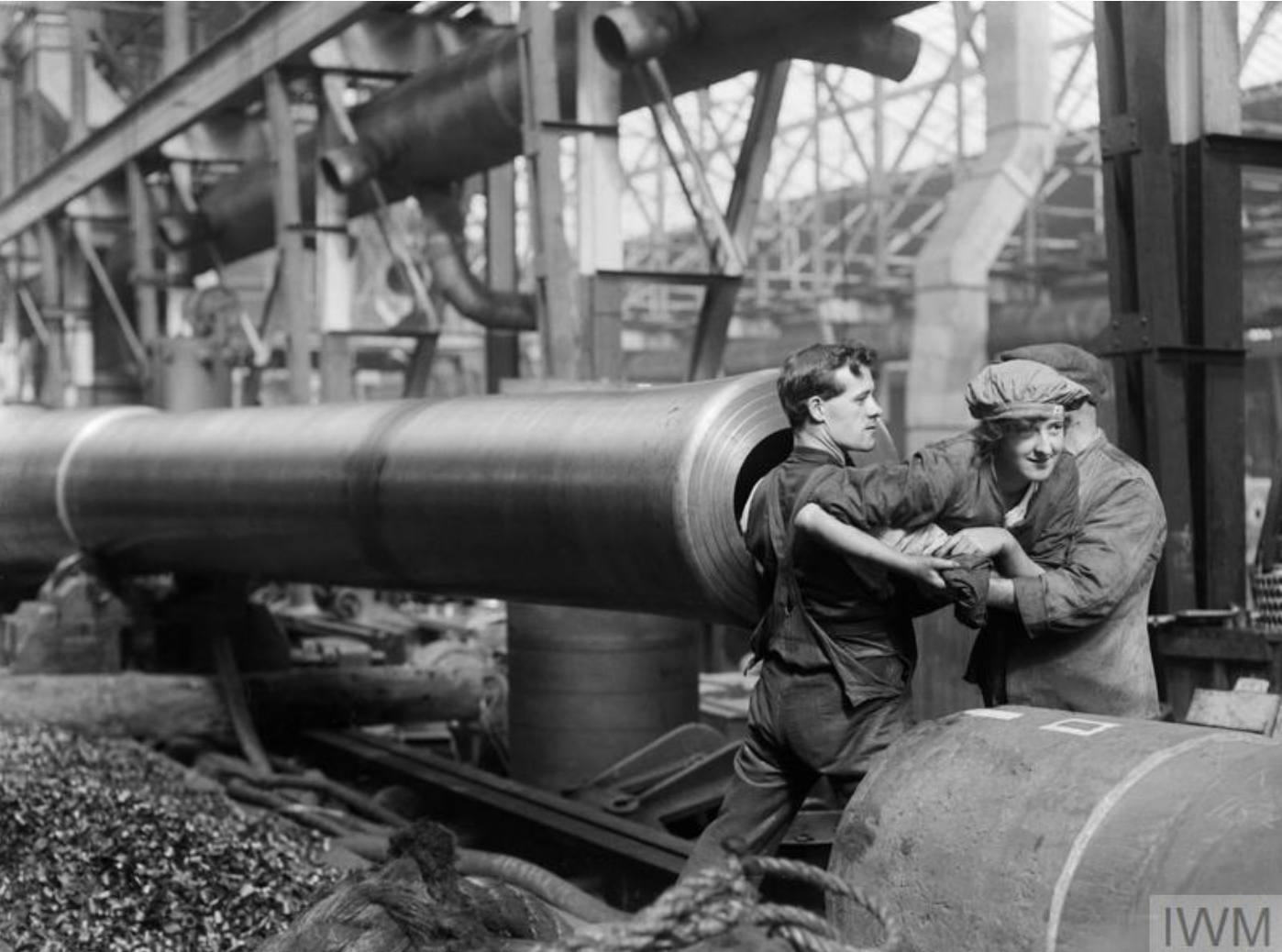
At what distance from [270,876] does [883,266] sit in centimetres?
1674

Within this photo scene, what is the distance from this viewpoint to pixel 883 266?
21078 mm

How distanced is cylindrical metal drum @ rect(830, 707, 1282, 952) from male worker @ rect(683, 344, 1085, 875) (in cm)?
26

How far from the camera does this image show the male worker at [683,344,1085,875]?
11.5 ft

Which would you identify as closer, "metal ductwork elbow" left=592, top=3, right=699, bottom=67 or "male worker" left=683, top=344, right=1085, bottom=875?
"male worker" left=683, top=344, right=1085, bottom=875

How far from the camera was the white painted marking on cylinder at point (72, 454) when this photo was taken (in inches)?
329

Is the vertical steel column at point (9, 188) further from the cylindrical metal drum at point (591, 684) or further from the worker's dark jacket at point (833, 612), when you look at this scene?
the worker's dark jacket at point (833, 612)

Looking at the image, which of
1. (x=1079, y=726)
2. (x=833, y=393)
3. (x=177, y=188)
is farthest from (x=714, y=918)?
(x=177, y=188)

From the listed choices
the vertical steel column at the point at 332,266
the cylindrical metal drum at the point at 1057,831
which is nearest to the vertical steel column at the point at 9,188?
the vertical steel column at the point at 332,266

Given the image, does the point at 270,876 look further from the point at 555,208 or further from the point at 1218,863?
the point at 555,208

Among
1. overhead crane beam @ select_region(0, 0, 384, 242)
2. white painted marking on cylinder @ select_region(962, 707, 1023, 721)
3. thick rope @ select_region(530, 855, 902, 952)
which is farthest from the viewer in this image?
overhead crane beam @ select_region(0, 0, 384, 242)

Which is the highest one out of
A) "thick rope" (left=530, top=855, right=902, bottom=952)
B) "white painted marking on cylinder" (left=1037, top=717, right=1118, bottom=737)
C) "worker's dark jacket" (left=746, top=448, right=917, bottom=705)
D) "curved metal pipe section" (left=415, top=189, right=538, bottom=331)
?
"curved metal pipe section" (left=415, top=189, right=538, bottom=331)

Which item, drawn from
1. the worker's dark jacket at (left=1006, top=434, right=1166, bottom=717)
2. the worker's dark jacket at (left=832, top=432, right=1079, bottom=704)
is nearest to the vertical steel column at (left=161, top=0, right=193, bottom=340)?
the worker's dark jacket at (left=832, top=432, right=1079, bottom=704)

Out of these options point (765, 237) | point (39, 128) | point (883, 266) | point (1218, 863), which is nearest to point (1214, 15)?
point (1218, 863)

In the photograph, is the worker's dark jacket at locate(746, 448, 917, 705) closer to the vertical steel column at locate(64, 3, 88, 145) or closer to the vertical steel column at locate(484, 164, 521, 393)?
the vertical steel column at locate(484, 164, 521, 393)
